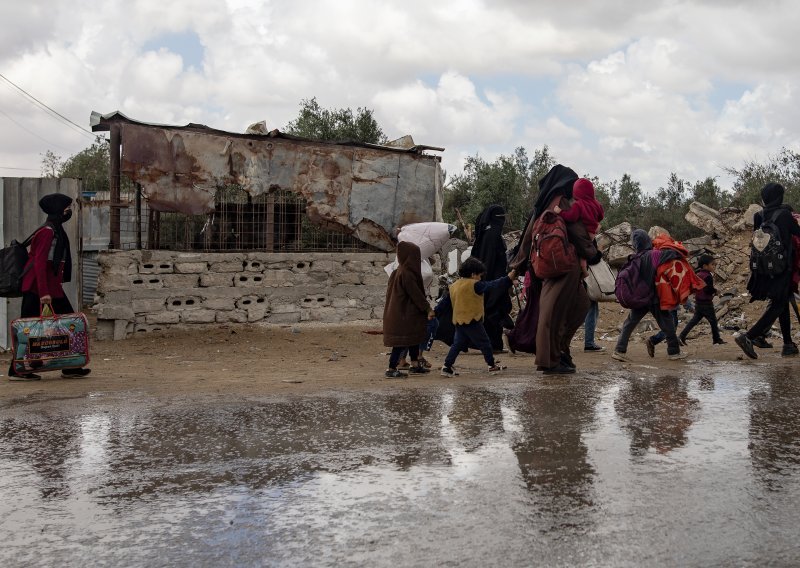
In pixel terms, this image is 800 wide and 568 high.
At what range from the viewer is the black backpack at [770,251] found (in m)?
8.77

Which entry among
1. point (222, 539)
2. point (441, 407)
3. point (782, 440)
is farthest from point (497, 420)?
point (222, 539)

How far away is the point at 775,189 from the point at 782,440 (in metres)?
4.69

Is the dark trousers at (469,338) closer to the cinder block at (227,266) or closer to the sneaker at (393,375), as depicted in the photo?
the sneaker at (393,375)

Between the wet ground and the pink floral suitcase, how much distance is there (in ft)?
5.91

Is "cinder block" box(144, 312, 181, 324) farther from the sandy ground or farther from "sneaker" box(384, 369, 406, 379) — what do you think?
"sneaker" box(384, 369, 406, 379)

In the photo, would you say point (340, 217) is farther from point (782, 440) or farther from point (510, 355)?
point (782, 440)

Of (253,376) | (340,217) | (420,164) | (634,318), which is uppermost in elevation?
(420,164)

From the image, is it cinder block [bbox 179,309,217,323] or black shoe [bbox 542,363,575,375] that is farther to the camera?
cinder block [bbox 179,309,217,323]

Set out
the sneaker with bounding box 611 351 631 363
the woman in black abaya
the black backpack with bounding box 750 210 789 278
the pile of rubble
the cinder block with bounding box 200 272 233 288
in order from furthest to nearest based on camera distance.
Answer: the pile of rubble → the cinder block with bounding box 200 272 233 288 → the woman in black abaya → the sneaker with bounding box 611 351 631 363 → the black backpack with bounding box 750 210 789 278

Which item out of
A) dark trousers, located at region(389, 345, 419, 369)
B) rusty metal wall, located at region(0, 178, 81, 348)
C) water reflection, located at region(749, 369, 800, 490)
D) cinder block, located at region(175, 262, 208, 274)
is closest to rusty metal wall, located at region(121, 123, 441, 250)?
cinder block, located at region(175, 262, 208, 274)

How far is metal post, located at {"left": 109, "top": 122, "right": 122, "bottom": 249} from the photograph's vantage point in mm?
12703

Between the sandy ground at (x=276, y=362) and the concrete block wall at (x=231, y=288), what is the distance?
0.23m

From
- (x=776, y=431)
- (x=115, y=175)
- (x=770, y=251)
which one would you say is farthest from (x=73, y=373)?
(x=770, y=251)

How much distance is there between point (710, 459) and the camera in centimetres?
448
